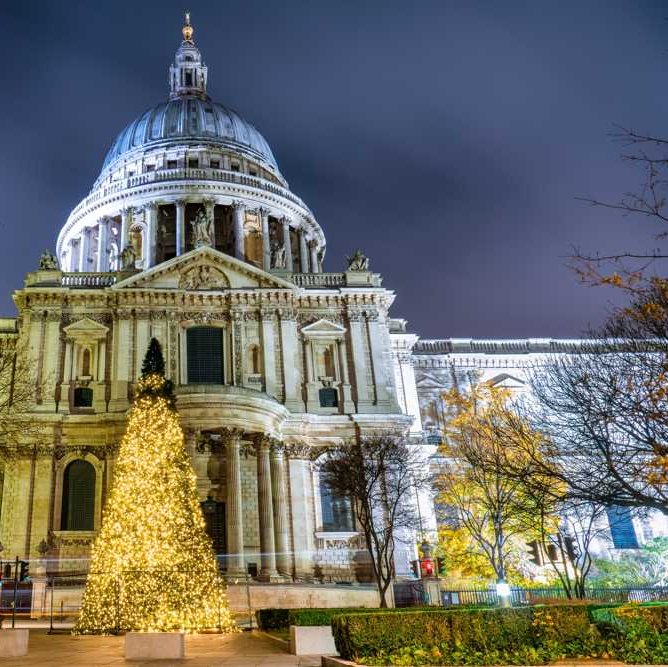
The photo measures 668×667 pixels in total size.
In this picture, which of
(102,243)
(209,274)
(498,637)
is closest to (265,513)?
(209,274)

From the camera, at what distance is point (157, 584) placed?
62.8ft

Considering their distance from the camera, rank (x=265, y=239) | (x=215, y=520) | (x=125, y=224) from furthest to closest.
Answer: (x=125, y=224) < (x=265, y=239) < (x=215, y=520)

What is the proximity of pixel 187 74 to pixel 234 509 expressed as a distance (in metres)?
57.2

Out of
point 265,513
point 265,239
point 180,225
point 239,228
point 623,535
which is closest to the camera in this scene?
point 265,513

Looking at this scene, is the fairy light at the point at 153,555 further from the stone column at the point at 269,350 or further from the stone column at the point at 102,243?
the stone column at the point at 102,243

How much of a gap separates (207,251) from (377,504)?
1825cm

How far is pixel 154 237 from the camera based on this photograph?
5481 cm

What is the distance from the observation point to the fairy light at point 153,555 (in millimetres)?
19125

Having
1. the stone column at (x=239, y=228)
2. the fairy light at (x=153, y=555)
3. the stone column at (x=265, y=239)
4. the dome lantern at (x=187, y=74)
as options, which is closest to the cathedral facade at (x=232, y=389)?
the stone column at (x=265, y=239)

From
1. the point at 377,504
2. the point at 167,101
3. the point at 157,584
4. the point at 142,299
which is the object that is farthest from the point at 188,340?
the point at 167,101

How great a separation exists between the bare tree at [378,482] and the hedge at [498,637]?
17.8m

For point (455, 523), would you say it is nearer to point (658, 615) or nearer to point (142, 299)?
point (142, 299)

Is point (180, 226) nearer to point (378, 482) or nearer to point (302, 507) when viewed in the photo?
point (302, 507)

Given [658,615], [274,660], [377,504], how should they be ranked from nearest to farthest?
[658,615] → [274,660] → [377,504]
